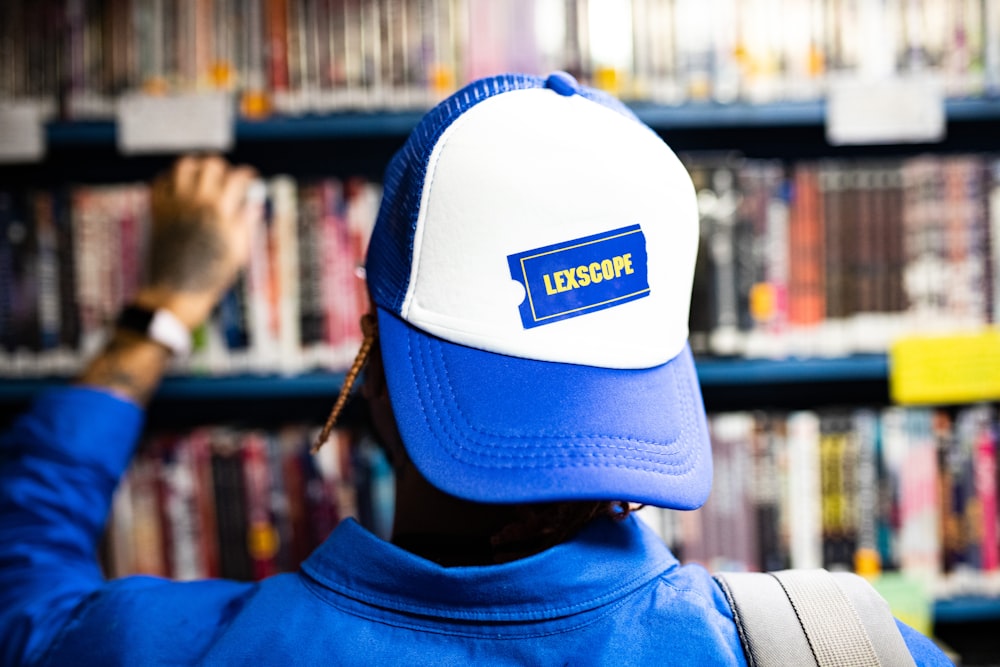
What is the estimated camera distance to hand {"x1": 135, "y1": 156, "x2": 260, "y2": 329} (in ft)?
3.66

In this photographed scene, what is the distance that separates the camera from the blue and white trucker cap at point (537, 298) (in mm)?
574

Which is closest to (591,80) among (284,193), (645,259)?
(284,193)

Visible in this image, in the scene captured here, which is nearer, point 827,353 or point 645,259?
point 645,259

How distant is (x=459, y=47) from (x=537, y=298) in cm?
71

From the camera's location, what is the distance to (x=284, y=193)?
1.18 metres

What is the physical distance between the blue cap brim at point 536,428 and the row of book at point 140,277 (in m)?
0.60

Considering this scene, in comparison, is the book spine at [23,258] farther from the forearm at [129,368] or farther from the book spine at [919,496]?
the book spine at [919,496]

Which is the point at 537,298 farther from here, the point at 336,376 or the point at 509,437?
the point at 336,376

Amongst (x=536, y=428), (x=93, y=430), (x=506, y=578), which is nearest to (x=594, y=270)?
(x=536, y=428)

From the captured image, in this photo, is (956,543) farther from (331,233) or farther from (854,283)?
(331,233)

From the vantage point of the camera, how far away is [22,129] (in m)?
1.17

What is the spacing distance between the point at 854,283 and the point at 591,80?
0.49 metres

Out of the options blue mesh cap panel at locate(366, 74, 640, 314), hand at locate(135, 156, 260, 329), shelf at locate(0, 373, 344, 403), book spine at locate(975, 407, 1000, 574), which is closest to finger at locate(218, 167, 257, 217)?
hand at locate(135, 156, 260, 329)

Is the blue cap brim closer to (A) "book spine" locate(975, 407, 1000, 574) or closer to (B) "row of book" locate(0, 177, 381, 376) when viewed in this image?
(B) "row of book" locate(0, 177, 381, 376)
